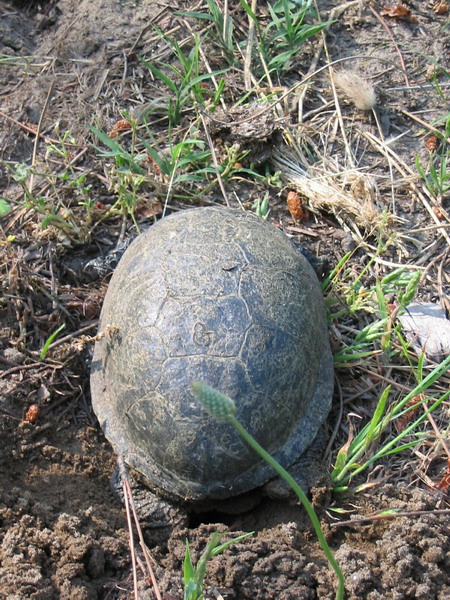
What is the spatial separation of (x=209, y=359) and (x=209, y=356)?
14 mm

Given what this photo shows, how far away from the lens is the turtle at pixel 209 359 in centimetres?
262

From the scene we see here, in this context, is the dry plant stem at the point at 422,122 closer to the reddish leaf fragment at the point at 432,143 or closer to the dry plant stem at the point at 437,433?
the reddish leaf fragment at the point at 432,143

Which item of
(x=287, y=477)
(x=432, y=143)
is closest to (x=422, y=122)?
(x=432, y=143)

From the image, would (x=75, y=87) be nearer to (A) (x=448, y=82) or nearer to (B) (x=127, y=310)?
(B) (x=127, y=310)

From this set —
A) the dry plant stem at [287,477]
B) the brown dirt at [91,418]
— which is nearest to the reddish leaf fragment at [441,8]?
the brown dirt at [91,418]

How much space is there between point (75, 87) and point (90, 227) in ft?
4.20

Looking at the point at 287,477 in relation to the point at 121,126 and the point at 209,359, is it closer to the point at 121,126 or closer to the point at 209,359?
the point at 209,359

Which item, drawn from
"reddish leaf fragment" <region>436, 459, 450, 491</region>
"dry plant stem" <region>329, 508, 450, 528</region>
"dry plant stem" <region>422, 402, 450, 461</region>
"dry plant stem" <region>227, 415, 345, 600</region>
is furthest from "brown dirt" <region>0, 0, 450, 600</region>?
"dry plant stem" <region>227, 415, 345, 600</region>

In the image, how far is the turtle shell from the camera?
2.62 meters

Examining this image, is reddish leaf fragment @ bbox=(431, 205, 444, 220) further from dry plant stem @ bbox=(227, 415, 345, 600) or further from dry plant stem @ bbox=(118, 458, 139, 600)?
dry plant stem @ bbox=(227, 415, 345, 600)

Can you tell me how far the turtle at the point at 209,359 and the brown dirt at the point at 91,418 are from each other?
0.24 metres

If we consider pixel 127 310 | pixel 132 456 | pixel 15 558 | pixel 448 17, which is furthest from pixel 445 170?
pixel 15 558

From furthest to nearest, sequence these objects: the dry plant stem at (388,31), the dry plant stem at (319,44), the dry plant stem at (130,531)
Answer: the dry plant stem at (388,31) < the dry plant stem at (319,44) < the dry plant stem at (130,531)

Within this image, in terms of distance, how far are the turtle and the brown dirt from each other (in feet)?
0.78
